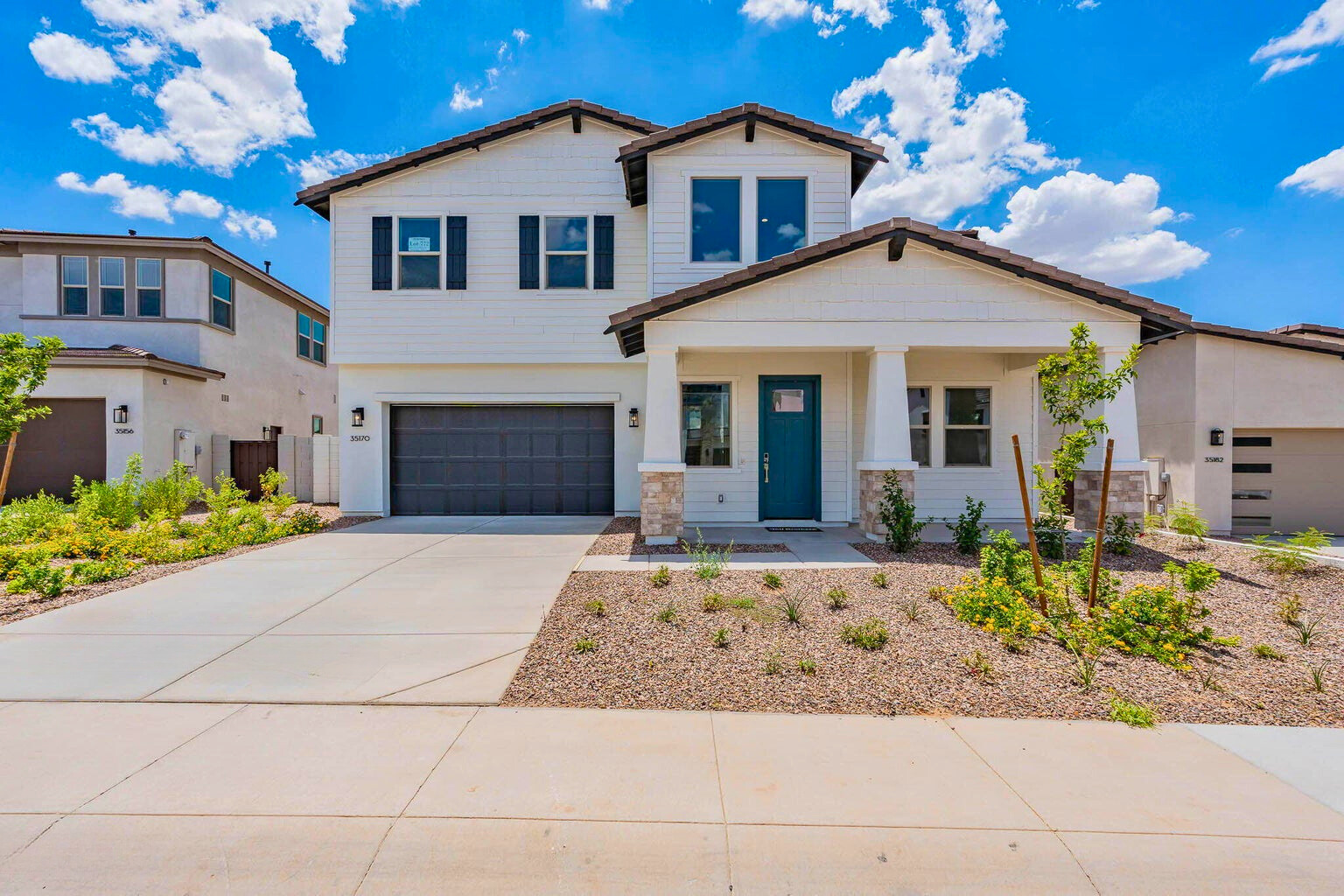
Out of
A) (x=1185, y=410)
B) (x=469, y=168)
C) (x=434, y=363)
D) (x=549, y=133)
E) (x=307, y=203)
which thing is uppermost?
(x=549, y=133)

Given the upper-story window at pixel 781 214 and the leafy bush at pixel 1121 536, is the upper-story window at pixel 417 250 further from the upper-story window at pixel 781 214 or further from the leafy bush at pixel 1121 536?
the leafy bush at pixel 1121 536

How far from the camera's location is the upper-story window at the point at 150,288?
563 inches

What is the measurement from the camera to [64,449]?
42.2 feet

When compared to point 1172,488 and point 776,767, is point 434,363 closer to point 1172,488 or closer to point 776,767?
point 776,767

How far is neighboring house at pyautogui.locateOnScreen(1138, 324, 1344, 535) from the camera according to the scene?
1052 centimetres

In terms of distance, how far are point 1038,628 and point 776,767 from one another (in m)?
3.07

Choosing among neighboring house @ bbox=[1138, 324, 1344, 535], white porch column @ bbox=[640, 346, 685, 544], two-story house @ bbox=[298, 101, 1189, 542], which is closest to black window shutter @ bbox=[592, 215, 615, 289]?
two-story house @ bbox=[298, 101, 1189, 542]

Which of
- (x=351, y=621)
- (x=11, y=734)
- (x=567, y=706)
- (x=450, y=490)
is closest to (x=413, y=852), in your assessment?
(x=567, y=706)

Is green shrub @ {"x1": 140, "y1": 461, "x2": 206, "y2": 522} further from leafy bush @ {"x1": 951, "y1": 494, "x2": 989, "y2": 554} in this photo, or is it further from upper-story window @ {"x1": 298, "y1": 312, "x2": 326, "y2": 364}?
leafy bush @ {"x1": 951, "y1": 494, "x2": 989, "y2": 554}

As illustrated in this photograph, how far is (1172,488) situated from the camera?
10992 millimetres

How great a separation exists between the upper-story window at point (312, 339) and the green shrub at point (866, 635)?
20.4 metres

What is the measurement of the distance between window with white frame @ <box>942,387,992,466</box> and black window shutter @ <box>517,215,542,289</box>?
8.00 metres

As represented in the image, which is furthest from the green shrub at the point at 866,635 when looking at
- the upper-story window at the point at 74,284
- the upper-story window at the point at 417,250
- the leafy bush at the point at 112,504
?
the upper-story window at the point at 74,284

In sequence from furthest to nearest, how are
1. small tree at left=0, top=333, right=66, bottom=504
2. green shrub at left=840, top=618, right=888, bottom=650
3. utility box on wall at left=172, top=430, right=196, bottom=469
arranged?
utility box on wall at left=172, top=430, right=196, bottom=469
small tree at left=0, top=333, right=66, bottom=504
green shrub at left=840, top=618, right=888, bottom=650
